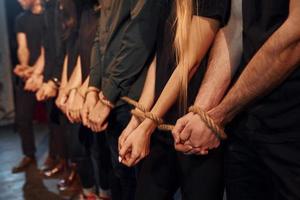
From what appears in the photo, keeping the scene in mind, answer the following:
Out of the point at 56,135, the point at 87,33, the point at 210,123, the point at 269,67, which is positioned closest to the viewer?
the point at 269,67

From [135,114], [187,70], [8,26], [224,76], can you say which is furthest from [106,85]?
[8,26]

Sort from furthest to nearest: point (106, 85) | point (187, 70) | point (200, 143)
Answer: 1. point (106, 85)
2. point (187, 70)
3. point (200, 143)

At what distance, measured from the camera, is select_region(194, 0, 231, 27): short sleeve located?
3.64 feet

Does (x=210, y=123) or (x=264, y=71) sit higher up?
(x=264, y=71)

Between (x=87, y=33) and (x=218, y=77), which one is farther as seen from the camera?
(x=87, y=33)

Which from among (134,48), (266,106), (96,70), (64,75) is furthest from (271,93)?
(64,75)

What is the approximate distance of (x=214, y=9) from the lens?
3.68 ft

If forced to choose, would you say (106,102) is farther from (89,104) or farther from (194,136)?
(194,136)

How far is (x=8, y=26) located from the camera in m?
4.54

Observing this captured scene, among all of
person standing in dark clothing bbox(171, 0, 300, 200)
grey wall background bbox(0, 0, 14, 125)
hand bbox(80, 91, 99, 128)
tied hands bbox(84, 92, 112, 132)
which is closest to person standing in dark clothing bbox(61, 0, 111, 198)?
hand bbox(80, 91, 99, 128)

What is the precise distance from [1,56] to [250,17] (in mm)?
4044

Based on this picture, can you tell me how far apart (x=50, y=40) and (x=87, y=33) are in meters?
0.86

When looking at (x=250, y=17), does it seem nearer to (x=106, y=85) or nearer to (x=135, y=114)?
(x=135, y=114)

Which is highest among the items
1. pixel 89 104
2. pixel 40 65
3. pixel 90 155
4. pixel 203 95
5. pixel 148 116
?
pixel 203 95
